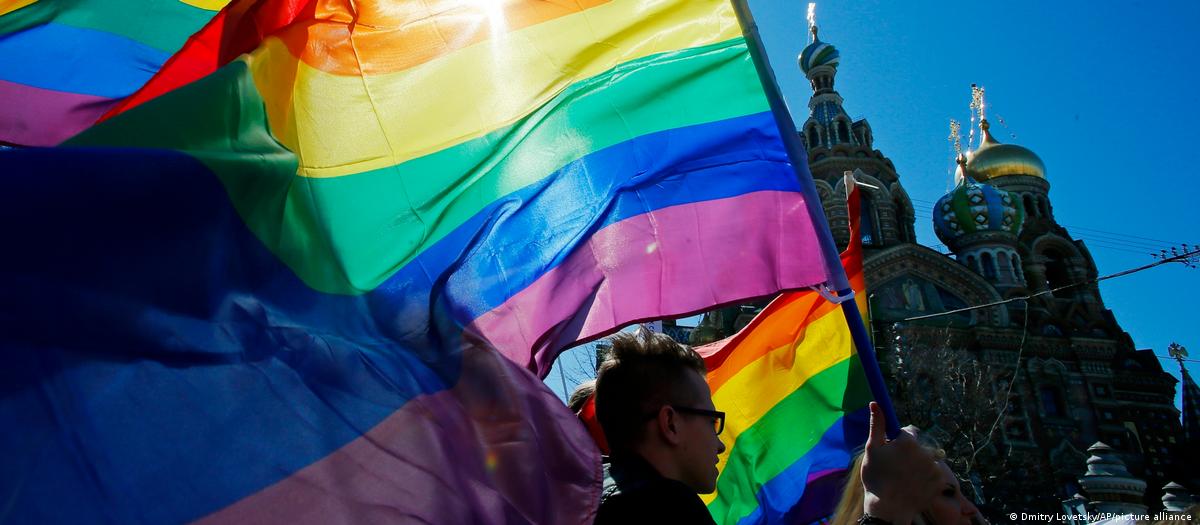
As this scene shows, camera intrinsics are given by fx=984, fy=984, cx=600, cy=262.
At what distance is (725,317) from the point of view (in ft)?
94.7

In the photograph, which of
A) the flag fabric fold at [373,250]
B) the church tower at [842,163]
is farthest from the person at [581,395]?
the church tower at [842,163]

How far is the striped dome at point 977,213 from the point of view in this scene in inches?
1448

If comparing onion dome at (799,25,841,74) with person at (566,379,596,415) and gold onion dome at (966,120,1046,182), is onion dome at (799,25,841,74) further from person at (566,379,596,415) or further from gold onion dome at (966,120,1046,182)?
person at (566,379,596,415)

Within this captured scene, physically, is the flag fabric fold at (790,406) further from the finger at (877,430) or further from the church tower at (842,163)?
the church tower at (842,163)

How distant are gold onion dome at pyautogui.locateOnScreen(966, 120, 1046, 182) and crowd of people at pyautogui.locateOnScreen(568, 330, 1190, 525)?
4159 centimetres

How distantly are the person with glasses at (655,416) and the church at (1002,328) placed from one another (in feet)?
65.0

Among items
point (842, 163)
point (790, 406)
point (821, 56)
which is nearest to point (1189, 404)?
point (842, 163)

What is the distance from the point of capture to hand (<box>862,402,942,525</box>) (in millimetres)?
2771

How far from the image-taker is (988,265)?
35.9 m

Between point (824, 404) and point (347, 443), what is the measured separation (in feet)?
10.0

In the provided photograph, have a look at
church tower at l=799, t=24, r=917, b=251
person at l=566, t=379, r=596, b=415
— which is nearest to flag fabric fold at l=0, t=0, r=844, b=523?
person at l=566, t=379, r=596, b=415

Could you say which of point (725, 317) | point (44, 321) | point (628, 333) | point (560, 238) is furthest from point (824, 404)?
point (725, 317)

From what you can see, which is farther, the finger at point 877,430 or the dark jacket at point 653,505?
the finger at point 877,430

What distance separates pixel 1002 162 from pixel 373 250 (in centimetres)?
4276
